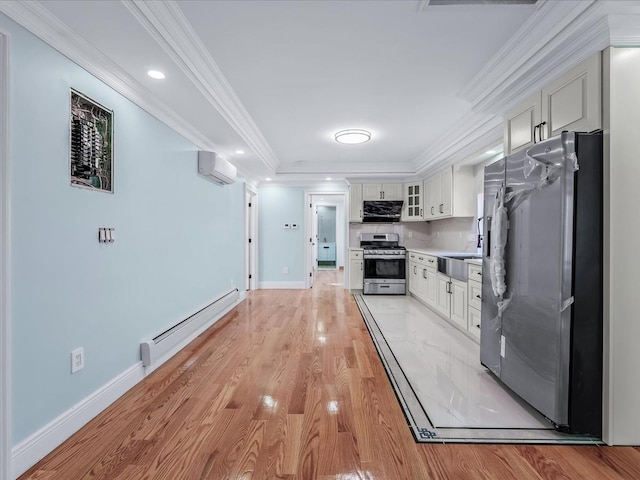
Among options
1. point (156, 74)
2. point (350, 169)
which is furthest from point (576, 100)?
point (350, 169)

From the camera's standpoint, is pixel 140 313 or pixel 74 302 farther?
pixel 140 313

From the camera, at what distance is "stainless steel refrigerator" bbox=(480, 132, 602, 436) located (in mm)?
1687

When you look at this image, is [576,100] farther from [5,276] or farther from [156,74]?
[5,276]

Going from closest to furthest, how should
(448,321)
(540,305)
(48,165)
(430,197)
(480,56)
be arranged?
1. (48,165)
2. (540,305)
3. (480,56)
4. (448,321)
5. (430,197)

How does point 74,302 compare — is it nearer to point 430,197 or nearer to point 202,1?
point 202,1

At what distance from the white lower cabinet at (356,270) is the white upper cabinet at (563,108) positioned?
375 centimetres

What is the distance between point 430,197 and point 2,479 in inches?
219

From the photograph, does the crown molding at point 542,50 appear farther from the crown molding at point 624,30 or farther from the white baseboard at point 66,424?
the white baseboard at point 66,424

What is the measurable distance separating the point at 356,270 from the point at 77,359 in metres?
4.68

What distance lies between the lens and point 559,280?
1.73m

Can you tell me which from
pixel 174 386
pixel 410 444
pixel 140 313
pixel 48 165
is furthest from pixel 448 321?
pixel 48 165

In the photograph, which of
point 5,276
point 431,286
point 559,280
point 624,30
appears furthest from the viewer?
point 431,286

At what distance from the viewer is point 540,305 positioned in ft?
6.11

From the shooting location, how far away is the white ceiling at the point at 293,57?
1756 mm
